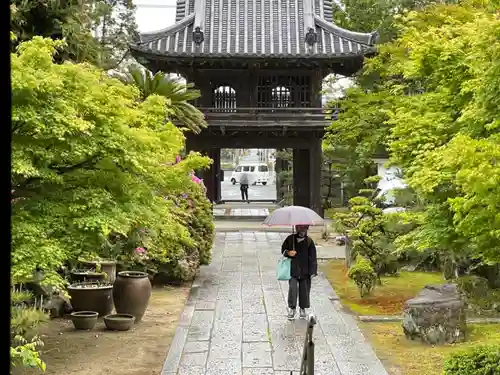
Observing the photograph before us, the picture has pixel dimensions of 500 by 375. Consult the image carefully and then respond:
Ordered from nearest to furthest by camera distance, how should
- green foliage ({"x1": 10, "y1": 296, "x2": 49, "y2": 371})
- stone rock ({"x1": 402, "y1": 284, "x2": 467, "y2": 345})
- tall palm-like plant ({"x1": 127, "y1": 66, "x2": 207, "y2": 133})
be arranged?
green foliage ({"x1": 10, "y1": 296, "x2": 49, "y2": 371}), stone rock ({"x1": 402, "y1": 284, "x2": 467, "y2": 345}), tall palm-like plant ({"x1": 127, "y1": 66, "x2": 207, "y2": 133})

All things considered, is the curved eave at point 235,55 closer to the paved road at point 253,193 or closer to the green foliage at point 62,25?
the green foliage at point 62,25

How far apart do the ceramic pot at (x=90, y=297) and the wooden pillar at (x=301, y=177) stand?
1714cm

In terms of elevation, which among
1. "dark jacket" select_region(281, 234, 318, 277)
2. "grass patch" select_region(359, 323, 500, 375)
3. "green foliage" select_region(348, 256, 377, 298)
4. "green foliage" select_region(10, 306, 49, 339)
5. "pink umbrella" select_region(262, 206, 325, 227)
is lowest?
"grass patch" select_region(359, 323, 500, 375)

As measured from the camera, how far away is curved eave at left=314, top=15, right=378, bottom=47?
24.7 metres

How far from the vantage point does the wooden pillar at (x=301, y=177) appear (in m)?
27.5

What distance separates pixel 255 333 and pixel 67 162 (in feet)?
14.0

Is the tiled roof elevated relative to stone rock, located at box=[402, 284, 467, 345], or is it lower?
elevated

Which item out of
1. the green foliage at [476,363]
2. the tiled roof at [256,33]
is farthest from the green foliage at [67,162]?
the tiled roof at [256,33]

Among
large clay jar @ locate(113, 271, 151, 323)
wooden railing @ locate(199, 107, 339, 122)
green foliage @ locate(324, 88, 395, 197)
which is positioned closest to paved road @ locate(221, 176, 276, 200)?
wooden railing @ locate(199, 107, 339, 122)

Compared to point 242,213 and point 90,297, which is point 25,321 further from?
point 242,213

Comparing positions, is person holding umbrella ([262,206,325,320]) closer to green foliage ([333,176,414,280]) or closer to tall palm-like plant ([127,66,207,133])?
green foliage ([333,176,414,280])

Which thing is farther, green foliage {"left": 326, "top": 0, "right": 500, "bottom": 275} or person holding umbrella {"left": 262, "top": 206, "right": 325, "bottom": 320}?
person holding umbrella {"left": 262, "top": 206, "right": 325, "bottom": 320}

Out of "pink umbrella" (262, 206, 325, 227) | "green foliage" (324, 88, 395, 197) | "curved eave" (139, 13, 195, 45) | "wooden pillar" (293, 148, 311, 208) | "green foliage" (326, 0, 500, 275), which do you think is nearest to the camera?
"green foliage" (326, 0, 500, 275)

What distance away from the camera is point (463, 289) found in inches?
461
